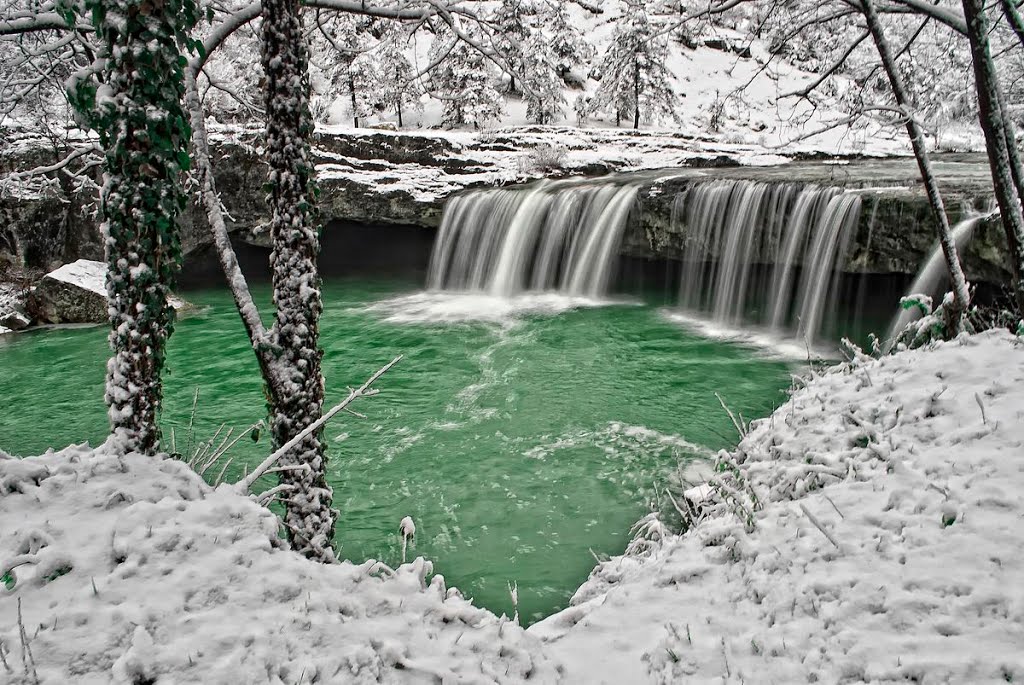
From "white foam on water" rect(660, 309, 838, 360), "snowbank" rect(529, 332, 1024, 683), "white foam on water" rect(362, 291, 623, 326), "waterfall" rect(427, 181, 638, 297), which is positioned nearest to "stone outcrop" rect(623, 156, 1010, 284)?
"waterfall" rect(427, 181, 638, 297)

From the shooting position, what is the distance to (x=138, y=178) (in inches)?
146

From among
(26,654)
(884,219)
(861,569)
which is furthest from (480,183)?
(26,654)

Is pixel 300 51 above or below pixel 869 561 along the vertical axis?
above

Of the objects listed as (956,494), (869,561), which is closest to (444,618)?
(869,561)

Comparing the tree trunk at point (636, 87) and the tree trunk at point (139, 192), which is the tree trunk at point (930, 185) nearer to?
the tree trunk at point (139, 192)

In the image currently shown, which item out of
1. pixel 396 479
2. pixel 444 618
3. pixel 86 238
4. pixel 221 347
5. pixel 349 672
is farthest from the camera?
pixel 86 238

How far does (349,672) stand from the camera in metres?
2.76

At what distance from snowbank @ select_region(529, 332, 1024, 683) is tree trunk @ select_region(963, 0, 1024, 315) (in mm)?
1384

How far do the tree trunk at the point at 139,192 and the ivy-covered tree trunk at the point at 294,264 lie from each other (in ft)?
2.53

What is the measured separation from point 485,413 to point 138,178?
6980 mm

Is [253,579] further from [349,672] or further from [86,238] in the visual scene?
[86,238]

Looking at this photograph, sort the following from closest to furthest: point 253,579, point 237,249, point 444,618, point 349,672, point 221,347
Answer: point 349,672, point 253,579, point 444,618, point 221,347, point 237,249

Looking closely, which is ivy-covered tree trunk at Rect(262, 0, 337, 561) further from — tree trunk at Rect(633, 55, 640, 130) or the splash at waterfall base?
tree trunk at Rect(633, 55, 640, 130)

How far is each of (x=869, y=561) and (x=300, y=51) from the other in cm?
466
